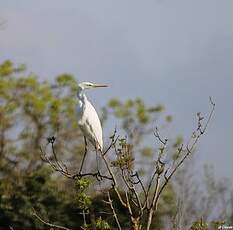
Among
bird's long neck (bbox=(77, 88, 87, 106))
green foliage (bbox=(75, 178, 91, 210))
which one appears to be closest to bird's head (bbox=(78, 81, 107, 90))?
bird's long neck (bbox=(77, 88, 87, 106))

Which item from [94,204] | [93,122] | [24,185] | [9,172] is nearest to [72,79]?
[9,172]

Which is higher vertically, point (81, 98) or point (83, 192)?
point (81, 98)

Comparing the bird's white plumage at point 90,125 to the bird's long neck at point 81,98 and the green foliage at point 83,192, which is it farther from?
the green foliage at point 83,192

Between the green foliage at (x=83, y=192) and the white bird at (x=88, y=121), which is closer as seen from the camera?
the green foliage at (x=83, y=192)

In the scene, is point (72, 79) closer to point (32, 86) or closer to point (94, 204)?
point (32, 86)

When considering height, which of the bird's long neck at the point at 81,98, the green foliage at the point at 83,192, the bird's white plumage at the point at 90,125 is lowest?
the green foliage at the point at 83,192

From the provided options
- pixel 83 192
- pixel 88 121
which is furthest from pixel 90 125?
pixel 83 192

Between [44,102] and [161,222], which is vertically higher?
[44,102]

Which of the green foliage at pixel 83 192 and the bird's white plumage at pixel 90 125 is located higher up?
the bird's white plumage at pixel 90 125

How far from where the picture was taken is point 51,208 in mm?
10906

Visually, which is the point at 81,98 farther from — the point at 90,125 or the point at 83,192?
the point at 83,192

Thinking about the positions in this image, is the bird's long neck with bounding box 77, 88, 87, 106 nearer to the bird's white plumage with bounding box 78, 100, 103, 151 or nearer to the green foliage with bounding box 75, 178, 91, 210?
the bird's white plumage with bounding box 78, 100, 103, 151

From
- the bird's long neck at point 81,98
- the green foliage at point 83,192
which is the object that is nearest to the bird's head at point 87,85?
the bird's long neck at point 81,98

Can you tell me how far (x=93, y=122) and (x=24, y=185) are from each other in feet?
19.1
